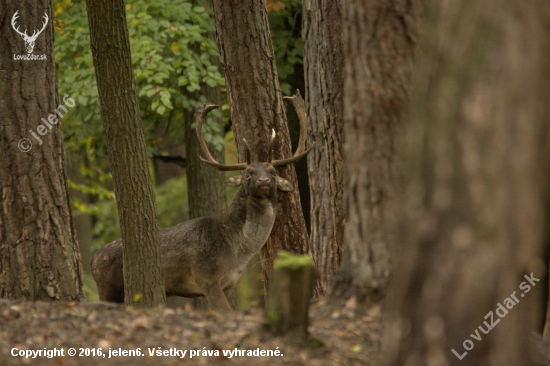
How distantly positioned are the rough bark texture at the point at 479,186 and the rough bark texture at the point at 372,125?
156 cm

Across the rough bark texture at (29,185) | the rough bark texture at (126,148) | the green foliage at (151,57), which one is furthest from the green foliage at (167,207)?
the rough bark texture at (29,185)

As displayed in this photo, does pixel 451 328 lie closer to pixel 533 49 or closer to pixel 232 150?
pixel 533 49

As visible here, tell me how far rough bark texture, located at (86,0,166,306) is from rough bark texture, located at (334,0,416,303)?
9.84 feet

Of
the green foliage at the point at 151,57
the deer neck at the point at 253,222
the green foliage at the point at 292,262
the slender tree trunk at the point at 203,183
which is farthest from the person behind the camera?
the slender tree trunk at the point at 203,183

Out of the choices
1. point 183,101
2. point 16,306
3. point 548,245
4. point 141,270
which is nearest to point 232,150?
point 183,101

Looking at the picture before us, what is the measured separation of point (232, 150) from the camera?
19.4 meters

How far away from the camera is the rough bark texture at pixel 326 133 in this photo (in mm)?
8789

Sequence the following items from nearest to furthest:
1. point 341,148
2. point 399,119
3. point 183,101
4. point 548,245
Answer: point 399,119 < point 341,148 < point 548,245 < point 183,101

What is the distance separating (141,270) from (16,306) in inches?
73.2

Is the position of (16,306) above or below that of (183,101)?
below

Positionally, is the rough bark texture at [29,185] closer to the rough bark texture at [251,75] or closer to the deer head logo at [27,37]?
the deer head logo at [27,37]

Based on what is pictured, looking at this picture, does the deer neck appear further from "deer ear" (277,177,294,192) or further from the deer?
"deer ear" (277,177,294,192)

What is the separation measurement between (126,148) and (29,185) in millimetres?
1038

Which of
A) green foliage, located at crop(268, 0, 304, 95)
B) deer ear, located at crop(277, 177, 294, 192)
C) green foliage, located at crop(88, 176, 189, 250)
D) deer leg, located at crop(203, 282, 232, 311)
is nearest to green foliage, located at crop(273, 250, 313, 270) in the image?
deer ear, located at crop(277, 177, 294, 192)
